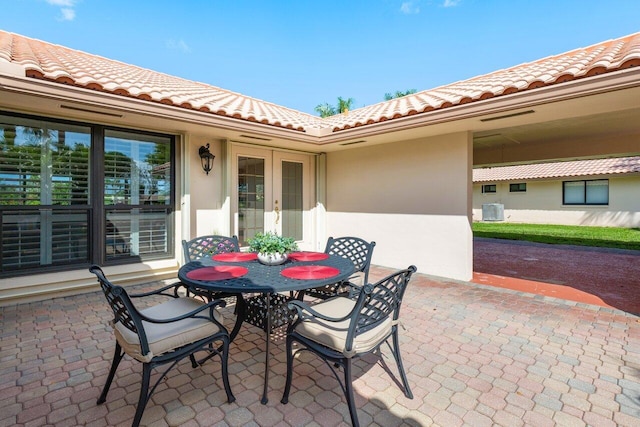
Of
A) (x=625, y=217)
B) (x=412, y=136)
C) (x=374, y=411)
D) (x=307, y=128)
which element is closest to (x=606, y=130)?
(x=412, y=136)

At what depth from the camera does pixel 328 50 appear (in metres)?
Result: 13.1

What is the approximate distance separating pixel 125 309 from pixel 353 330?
157 centimetres

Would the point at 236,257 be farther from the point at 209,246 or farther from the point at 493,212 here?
the point at 493,212

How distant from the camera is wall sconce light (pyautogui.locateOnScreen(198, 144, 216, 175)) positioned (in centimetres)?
639

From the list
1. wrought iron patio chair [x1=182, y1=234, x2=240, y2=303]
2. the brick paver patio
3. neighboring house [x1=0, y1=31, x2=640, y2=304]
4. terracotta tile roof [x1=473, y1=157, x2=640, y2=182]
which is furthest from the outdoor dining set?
terracotta tile roof [x1=473, y1=157, x2=640, y2=182]

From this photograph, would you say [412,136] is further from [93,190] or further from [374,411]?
[93,190]

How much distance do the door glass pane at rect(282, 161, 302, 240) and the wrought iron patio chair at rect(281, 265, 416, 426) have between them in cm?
534

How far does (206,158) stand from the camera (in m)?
6.46

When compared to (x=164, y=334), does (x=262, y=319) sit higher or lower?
lower

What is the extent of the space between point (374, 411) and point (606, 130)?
7.96 meters

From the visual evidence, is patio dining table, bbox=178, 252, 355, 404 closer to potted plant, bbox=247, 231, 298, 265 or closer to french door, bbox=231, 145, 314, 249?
potted plant, bbox=247, 231, 298, 265

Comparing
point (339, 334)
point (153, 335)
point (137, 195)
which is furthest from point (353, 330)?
point (137, 195)

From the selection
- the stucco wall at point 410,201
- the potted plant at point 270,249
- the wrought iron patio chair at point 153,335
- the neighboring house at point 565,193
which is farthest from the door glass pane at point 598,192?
the wrought iron patio chair at point 153,335

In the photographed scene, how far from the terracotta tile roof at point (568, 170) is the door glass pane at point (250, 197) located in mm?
15310
